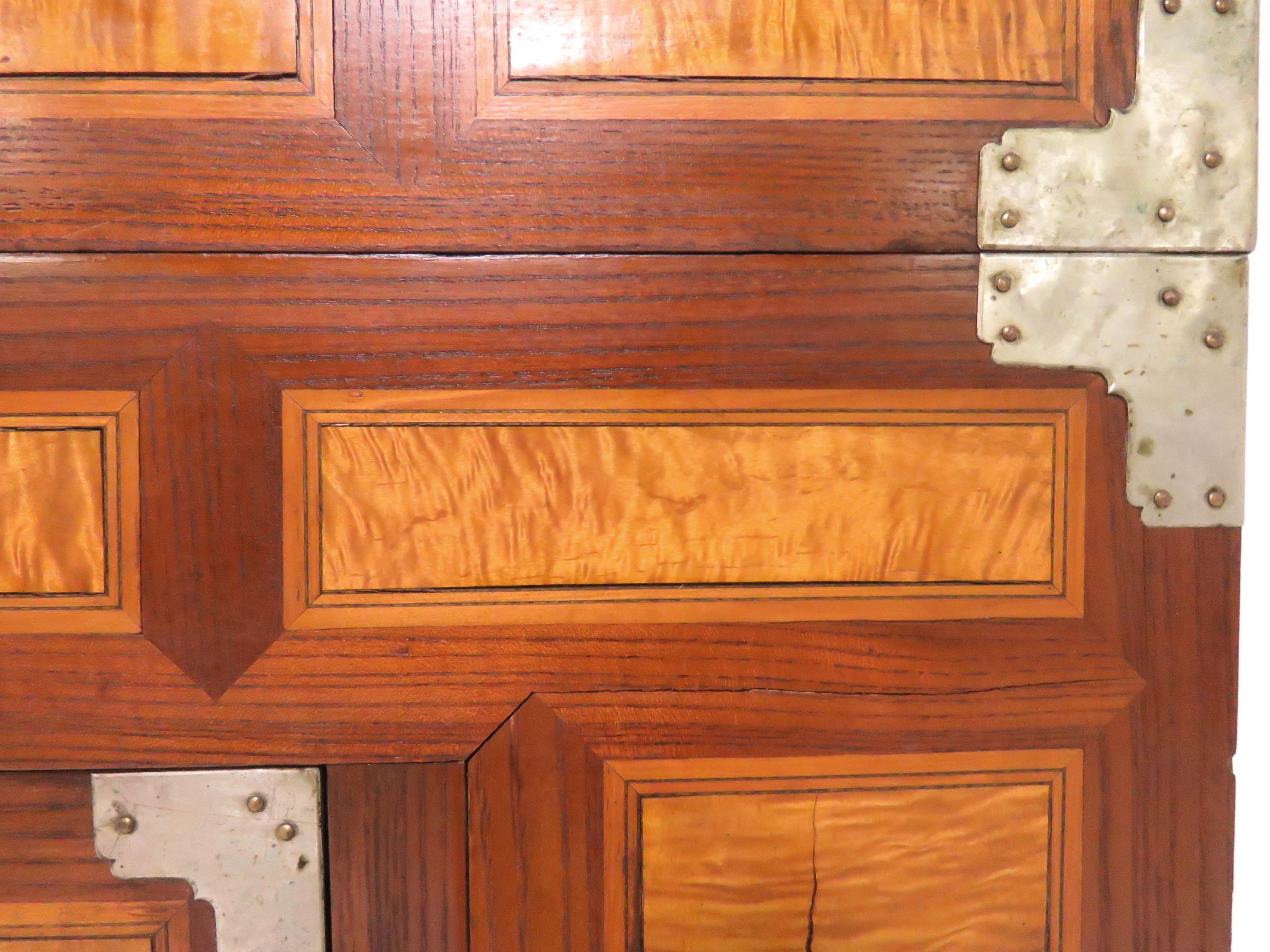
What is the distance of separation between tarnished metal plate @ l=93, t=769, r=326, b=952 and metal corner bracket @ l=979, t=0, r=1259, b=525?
0.60m

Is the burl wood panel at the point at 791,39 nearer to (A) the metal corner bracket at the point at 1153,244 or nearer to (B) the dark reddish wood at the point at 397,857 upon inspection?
(A) the metal corner bracket at the point at 1153,244

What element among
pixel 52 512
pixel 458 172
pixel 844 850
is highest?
pixel 458 172

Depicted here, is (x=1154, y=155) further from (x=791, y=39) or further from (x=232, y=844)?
(x=232, y=844)

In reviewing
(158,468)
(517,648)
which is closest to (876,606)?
(517,648)

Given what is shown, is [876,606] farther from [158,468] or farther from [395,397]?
[158,468]

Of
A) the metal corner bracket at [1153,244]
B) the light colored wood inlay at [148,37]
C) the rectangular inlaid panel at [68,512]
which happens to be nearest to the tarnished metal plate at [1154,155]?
the metal corner bracket at [1153,244]

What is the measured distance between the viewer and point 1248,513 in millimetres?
700

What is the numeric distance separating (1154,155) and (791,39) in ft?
0.90

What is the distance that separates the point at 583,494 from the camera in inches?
25.0

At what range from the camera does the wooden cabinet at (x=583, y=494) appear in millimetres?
612

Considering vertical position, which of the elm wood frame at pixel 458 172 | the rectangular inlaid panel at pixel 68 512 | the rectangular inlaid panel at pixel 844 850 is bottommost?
the rectangular inlaid panel at pixel 844 850

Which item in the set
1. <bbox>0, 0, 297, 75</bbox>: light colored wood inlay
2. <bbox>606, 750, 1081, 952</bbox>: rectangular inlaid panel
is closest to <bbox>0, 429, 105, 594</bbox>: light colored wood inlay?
<bbox>0, 0, 297, 75</bbox>: light colored wood inlay

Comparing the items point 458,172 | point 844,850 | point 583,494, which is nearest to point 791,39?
point 458,172

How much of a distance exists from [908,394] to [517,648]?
337mm
